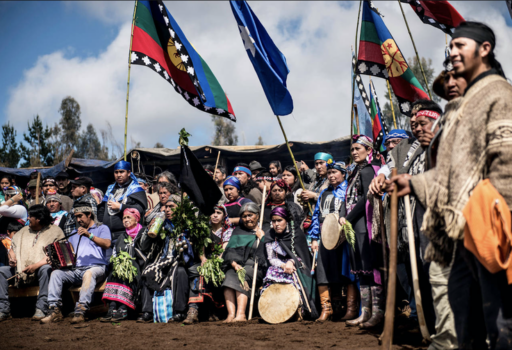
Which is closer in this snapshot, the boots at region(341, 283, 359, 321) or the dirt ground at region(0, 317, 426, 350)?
the dirt ground at region(0, 317, 426, 350)

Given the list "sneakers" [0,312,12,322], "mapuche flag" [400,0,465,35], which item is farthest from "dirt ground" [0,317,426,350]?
"mapuche flag" [400,0,465,35]

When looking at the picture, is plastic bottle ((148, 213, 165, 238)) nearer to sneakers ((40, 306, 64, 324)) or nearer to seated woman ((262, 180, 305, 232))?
seated woman ((262, 180, 305, 232))

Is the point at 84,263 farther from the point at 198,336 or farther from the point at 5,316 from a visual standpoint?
the point at 198,336

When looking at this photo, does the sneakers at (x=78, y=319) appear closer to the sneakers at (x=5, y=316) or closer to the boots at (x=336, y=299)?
the sneakers at (x=5, y=316)

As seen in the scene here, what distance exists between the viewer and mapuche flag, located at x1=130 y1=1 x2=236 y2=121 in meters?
7.27

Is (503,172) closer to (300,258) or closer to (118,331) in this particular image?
(300,258)

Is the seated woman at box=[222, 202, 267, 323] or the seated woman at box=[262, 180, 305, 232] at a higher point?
the seated woman at box=[262, 180, 305, 232]

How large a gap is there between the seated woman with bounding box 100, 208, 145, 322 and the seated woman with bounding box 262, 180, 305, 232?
192cm

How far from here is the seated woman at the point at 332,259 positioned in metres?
5.93

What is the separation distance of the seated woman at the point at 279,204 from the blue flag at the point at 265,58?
58.8 inches

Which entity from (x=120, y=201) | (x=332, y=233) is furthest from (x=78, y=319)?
(x=332, y=233)

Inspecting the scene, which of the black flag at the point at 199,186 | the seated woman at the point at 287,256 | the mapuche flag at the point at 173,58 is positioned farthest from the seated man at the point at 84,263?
the seated woman at the point at 287,256

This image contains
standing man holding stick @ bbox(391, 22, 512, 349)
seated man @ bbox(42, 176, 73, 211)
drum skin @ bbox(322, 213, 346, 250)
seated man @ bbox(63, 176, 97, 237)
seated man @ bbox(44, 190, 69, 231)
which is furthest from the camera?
seated man @ bbox(42, 176, 73, 211)

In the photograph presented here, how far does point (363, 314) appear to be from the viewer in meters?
5.29
